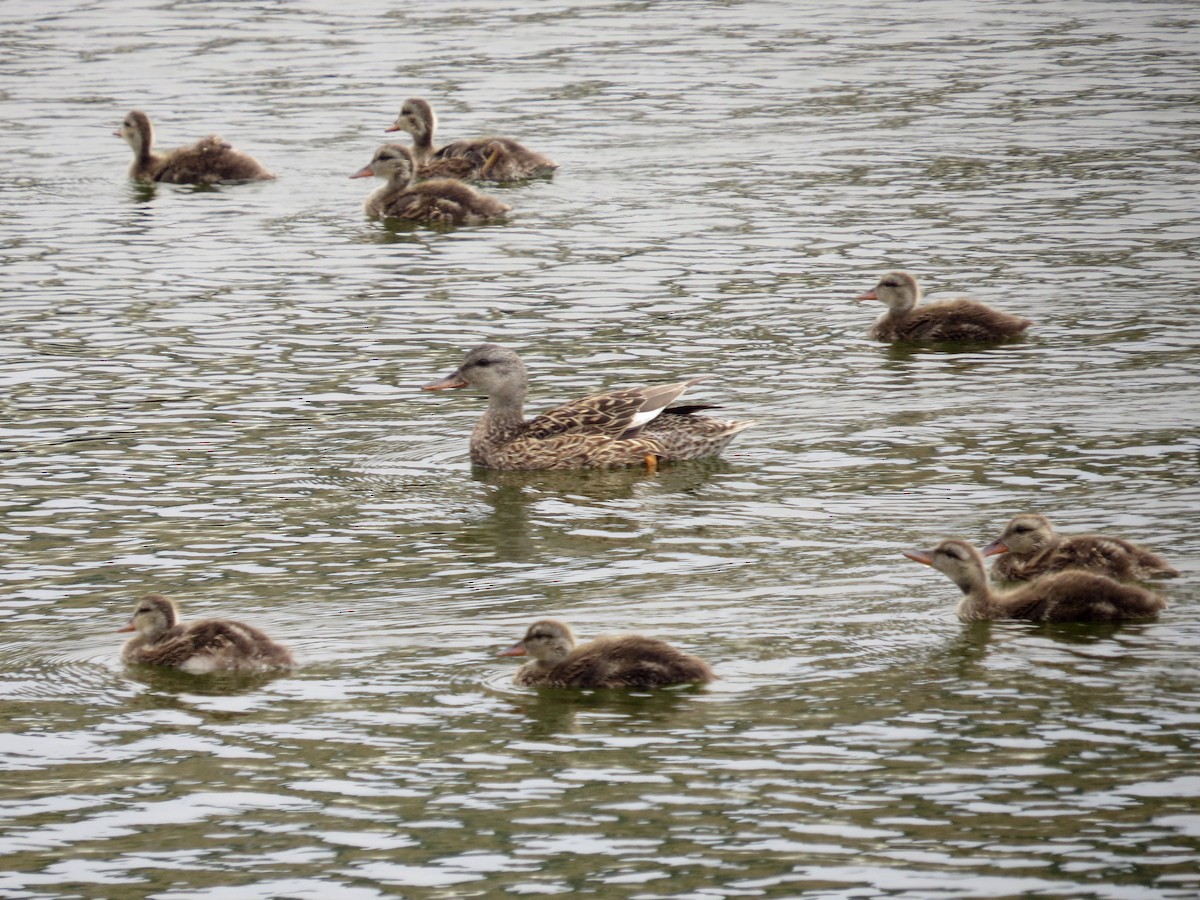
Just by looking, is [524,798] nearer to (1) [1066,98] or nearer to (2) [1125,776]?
(2) [1125,776]

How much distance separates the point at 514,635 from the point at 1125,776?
10.6ft

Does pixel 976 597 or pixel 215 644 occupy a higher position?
pixel 976 597

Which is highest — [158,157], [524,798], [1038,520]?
[158,157]

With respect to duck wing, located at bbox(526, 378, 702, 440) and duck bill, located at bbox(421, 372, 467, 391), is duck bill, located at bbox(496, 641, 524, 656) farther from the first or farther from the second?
duck bill, located at bbox(421, 372, 467, 391)

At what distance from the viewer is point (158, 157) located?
81.9 feet

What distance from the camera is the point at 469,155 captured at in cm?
2469

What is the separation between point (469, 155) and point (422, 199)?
73.6 inches

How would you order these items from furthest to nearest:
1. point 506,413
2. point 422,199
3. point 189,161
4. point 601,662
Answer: point 189,161 → point 422,199 → point 506,413 → point 601,662

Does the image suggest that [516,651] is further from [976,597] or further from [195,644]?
[976,597]

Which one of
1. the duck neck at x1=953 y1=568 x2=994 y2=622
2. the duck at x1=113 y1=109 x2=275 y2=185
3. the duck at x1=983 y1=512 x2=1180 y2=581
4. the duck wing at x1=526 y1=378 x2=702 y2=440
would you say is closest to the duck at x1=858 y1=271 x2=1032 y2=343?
the duck wing at x1=526 y1=378 x2=702 y2=440

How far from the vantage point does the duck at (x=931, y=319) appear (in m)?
17.2

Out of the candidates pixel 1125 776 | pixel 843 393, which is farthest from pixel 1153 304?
pixel 1125 776

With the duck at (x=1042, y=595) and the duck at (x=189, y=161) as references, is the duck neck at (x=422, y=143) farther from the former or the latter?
the duck at (x=1042, y=595)

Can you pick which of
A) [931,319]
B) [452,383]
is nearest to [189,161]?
[931,319]
